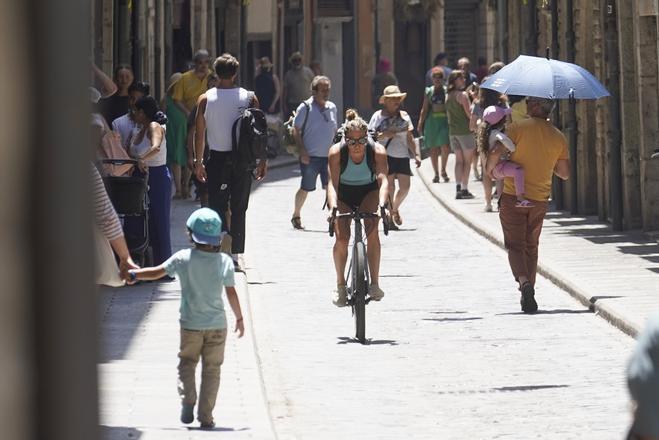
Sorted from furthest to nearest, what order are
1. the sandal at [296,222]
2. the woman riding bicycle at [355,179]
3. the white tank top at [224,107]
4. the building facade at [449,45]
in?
the sandal at [296,222]
the building facade at [449,45]
the white tank top at [224,107]
the woman riding bicycle at [355,179]

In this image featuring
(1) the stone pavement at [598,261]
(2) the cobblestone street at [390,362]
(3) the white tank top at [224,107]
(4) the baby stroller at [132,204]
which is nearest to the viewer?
(2) the cobblestone street at [390,362]

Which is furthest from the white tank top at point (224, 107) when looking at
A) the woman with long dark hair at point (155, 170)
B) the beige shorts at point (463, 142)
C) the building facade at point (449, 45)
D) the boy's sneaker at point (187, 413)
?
the beige shorts at point (463, 142)

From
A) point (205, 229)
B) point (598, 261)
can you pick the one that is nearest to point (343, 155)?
point (598, 261)

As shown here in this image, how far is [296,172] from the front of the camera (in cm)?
3378

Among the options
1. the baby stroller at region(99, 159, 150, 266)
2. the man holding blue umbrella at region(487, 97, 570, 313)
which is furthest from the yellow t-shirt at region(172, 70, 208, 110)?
the man holding blue umbrella at region(487, 97, 570, 313)

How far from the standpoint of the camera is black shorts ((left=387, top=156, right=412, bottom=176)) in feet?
70.4

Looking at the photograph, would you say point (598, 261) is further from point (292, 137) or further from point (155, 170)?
point (292, 137)

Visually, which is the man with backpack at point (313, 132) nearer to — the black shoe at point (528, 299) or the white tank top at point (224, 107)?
the white tank top at point (224, 107)

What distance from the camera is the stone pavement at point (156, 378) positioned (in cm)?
788

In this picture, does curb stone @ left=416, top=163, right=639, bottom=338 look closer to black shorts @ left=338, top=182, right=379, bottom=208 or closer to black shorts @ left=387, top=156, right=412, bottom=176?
black shorts @ left=387, top=156, right=412, bottom=176

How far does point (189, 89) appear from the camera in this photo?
78.1 ft

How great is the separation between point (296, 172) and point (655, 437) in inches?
1177

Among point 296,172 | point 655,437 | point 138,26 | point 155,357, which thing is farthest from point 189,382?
point 296,172

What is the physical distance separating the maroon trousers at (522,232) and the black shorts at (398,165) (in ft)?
24.9
